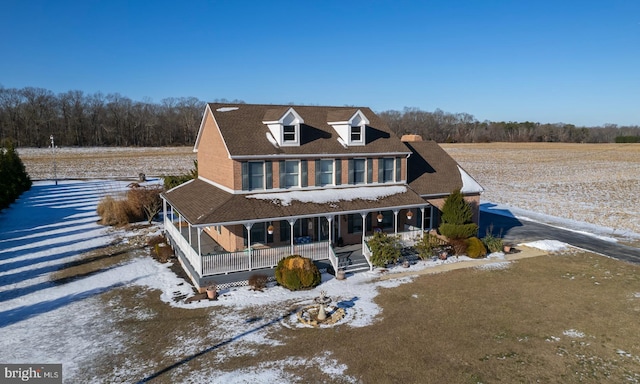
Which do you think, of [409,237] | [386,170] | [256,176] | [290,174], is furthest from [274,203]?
[409,237]

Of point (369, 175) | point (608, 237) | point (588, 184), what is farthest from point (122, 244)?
point (588, 184)

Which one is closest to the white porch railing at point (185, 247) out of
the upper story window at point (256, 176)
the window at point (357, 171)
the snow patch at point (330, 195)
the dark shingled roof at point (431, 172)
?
the snow patch at point (330, 195)

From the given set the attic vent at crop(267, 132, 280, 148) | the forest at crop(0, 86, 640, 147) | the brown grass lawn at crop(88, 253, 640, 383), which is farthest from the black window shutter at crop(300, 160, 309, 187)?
the forest at crop(0, 86, 640, 147)

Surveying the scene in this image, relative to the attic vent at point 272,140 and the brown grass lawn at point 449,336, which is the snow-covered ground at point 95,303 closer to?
the brown grass lawn at point 449,336

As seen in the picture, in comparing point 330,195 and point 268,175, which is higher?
point 268,175

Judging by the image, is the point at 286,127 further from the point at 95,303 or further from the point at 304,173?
the point at 95,303

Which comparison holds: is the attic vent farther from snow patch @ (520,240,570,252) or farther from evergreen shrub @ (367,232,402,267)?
snow patch @ (520,240,570,252)
